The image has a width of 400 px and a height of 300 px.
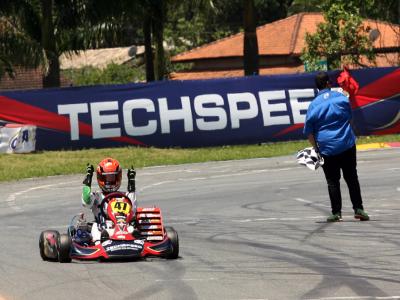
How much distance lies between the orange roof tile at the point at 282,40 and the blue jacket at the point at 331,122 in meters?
35.1

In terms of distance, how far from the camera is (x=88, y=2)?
3041 cm

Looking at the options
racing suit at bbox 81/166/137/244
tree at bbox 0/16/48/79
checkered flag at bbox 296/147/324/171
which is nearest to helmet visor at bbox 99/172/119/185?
racing suit at bbox 81/166/137/244

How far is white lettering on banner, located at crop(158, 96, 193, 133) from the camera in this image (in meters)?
24.4

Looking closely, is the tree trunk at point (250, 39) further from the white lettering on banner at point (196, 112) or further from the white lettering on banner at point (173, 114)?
the white lettering on banner at point (173, 114)

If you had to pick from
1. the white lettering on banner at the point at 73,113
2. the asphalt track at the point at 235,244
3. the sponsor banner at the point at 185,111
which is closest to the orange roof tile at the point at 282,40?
the sponsor banner at the point at 185,111

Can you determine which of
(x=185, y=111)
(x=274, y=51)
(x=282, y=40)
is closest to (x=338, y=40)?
(x=274, y=51)

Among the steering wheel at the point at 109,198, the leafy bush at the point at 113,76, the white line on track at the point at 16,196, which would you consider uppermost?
the leafy bush at the point at 113,76

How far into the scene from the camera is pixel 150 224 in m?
9.78

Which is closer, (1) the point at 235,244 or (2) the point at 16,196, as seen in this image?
(1) the point at 235,244

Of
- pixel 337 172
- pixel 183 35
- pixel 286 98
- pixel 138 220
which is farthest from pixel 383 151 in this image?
pixel 183 35

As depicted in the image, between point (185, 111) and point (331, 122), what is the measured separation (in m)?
12.8

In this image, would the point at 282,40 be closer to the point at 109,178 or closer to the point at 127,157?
the point at 127,157

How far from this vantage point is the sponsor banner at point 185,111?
24047mm

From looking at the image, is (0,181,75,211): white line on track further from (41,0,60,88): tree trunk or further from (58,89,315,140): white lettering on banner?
(41,0,60,88): tree trunk
